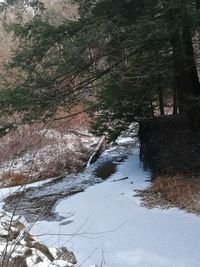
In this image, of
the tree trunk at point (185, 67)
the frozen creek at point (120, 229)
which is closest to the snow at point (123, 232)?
the frozen creek at point (120, 229)

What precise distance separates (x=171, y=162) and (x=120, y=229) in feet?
11.3

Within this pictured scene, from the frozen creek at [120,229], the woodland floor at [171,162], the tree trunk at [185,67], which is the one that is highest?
the tree trunk at [185,67]

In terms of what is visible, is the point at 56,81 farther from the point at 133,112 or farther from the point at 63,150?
the point at 63,150

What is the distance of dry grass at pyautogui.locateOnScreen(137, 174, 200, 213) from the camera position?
7.77 metres

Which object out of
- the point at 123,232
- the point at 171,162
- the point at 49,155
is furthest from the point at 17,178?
the point at 123,232

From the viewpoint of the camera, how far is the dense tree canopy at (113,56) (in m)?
8.09

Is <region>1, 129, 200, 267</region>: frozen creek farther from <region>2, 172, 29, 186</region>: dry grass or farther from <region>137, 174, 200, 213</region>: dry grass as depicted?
<region>2, 172, 29, 186</region>: dry grass

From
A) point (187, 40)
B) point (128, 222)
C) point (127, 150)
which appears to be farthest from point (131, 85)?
point (127, 150)

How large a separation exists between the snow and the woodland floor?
0.40 m

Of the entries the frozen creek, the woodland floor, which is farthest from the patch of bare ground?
the woodland floor

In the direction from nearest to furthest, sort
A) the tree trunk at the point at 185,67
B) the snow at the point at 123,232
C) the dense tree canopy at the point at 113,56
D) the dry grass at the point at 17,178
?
the snow at the point at 123,232 < the dense tree canopy at the point at 113,56 < the tree trunk at the point at 185,67 < the dry grass at the point at 17,178

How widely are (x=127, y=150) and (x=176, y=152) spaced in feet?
14.3

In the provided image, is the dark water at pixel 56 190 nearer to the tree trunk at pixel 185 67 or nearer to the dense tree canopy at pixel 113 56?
the dense tree canopy at pixel 113 56

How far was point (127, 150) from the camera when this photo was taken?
14.8 meters
